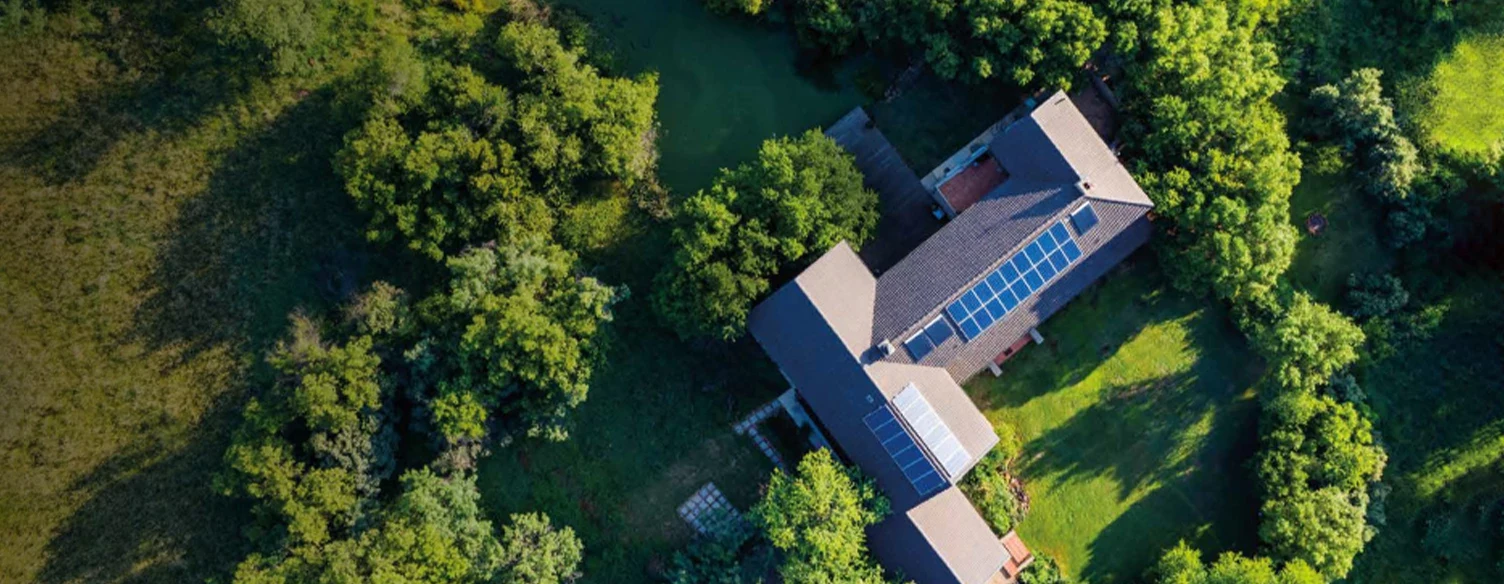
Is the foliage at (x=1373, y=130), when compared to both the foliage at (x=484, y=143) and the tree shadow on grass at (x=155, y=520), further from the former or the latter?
the tree shadow on grass at (x=155, y=520)

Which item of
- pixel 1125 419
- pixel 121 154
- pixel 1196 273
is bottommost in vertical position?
pixel 1125 419

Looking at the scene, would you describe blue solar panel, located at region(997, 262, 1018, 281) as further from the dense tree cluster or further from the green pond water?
the dense tree cluster

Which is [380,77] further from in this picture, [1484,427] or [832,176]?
[1484,427]

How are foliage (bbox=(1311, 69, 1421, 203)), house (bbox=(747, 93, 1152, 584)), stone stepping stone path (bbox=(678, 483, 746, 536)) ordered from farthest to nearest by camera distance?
stone stepping stone path (bbox=(678, 483, 746, 536))
foliage (bbox=(1311, 69, 1421, 203))
house (bbox=(747, 93, 1152, 584))

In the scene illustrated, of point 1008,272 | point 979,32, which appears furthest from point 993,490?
point 979,32

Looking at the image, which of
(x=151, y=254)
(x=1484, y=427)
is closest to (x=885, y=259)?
(x=1484, y=427)

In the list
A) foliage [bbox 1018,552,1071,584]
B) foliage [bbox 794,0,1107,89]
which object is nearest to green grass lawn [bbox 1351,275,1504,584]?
foliage [bbox 1018,552,1071,584]

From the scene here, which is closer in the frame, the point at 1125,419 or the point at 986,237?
the point at 986,237

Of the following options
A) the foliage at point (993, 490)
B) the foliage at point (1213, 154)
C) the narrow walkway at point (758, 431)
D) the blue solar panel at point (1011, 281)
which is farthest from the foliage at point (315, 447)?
the foliage at point (1213, 154)
